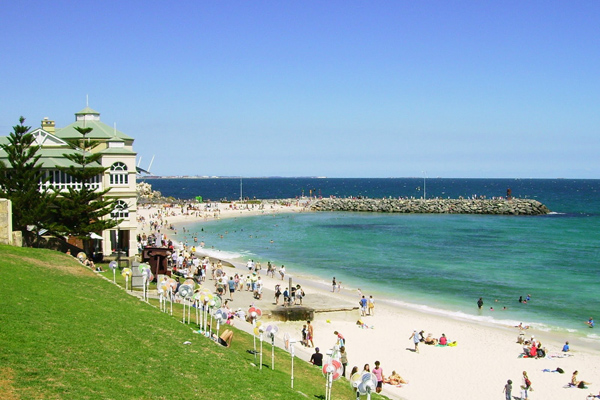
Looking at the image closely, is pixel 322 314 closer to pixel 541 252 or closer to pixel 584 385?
pixel 584 385

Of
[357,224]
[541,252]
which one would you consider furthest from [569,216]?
[541,252]

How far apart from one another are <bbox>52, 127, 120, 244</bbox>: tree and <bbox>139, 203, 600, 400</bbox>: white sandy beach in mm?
7337

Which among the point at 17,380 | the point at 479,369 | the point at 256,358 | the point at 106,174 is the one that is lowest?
the point at 479,369

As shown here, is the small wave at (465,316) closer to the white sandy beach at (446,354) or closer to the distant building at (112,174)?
the white sandy beach at (446,354)

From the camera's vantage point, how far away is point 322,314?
2358 centimetres

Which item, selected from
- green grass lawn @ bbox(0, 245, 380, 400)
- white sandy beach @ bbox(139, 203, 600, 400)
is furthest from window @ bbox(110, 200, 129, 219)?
green grass lawn @ bbox(0, 245, 380, 400)

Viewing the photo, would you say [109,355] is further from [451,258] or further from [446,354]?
[451,258]

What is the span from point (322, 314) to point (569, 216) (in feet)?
224

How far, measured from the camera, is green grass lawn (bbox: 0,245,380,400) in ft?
30.1

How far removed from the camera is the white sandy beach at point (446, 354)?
54.5ft

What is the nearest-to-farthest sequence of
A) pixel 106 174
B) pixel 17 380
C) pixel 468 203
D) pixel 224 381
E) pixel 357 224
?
pixel 17 380 < pixel 224 381 < pixel 106 174 < pixel 357 224 < pixel 468 203

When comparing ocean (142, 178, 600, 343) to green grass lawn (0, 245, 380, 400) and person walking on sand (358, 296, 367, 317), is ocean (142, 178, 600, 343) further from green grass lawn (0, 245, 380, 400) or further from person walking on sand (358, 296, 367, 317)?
green grass lawn (0, 245, 380, 400)

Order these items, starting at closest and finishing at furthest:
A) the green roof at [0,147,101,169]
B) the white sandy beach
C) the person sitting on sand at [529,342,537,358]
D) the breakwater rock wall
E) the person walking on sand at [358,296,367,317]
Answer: the white sandy beach
the person sitting on sand at [529,342,537,358]
the person walking on sand at [358,296,367,317]
the green roof at [0,147,101,169]
the breakwater rock wall

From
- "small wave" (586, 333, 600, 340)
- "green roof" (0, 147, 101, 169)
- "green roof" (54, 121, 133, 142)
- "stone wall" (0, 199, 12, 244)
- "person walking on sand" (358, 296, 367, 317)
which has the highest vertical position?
"green roof" (54, 121, 133, 142)
